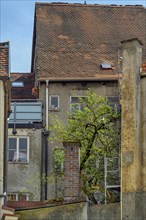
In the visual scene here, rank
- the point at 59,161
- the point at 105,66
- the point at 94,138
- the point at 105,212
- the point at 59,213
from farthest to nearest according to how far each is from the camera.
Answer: the point at 105,66
the point at 59,161
the point at 94,138
the point at 105,212
the point at 59,213

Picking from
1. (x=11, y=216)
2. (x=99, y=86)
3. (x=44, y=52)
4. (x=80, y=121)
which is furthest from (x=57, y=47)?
(x=11, y=216)

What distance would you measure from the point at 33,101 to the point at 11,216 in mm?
20082

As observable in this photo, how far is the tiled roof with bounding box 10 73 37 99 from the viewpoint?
44344 millimetres

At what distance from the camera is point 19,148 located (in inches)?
1502

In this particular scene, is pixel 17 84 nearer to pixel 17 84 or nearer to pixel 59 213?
pixel 17 84

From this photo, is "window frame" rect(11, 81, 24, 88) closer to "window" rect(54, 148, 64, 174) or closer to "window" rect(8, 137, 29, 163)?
"window" rect(8, 137, 29, 163)

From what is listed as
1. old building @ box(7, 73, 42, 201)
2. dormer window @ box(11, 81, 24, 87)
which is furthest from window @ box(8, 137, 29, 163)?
dormer window @ box(11, 81, 24, 87)

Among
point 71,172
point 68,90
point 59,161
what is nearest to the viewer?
point 71,172

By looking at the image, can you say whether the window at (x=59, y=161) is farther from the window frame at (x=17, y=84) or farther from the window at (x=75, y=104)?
the window frame at (x=17, y=84)

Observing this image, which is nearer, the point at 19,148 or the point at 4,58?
the point at 4,58

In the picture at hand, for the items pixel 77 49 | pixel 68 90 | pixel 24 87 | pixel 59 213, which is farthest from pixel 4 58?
pixel 24 87

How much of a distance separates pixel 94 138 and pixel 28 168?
423 inches

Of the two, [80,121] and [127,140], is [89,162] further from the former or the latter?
[127,140]

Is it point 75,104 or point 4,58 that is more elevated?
point 4,58
